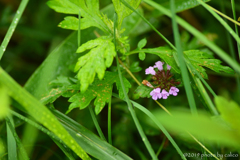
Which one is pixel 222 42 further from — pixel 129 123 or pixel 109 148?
pixel 109 148

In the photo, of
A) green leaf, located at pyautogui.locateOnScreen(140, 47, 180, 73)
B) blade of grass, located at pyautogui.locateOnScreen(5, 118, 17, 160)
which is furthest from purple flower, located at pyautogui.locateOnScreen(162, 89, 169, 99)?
blade of grass, located at pyautogui.locateOnScreen(5, 118, 17, 160)

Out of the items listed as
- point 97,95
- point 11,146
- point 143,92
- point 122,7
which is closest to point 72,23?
point 122,7

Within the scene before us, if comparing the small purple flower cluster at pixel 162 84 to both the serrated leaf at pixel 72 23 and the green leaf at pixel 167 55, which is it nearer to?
the green leaf at pixel 167 55

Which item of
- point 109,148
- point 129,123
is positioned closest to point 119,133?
point 129,123

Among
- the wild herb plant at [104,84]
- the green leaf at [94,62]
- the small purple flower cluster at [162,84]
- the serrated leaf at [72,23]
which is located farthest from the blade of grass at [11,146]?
the small purple flower cluster at [162,84]

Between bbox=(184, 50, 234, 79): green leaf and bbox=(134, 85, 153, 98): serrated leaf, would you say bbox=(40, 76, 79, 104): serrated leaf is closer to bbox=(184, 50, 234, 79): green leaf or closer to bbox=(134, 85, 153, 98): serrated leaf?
A: bbox=(134, 85, 153, 98): serrated leaf
